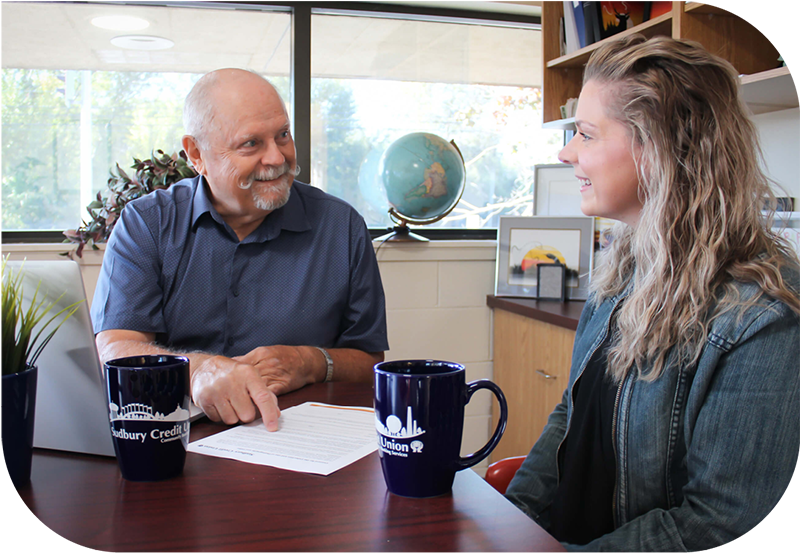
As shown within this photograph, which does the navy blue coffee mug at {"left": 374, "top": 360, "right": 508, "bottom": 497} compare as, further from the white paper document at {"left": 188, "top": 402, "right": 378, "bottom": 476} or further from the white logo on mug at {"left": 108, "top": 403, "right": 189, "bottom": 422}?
the white logo on mug at {"left": 108, "top": 403, "right": 189, "bottom": 422}

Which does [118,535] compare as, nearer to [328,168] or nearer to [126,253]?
[126,253]

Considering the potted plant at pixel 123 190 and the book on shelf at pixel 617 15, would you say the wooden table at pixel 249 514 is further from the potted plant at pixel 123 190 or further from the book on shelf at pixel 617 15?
the book on shelf at pixel 617 15

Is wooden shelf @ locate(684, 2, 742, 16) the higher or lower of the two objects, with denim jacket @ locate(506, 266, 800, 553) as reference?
higher

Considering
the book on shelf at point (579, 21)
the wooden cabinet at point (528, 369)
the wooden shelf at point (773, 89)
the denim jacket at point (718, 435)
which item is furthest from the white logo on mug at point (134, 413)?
the book on shelf at point (579, 21)

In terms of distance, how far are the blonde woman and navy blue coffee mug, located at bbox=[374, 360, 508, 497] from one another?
297 millimetres

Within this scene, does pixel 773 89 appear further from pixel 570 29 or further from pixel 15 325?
pixel 15 325

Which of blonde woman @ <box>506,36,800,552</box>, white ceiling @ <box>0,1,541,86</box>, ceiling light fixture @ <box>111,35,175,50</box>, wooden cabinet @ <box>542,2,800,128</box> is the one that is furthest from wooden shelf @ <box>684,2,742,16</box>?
Result: ceiling light fixture @ <box>111,35,175,50</box>

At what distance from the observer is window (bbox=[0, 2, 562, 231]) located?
7.76ft

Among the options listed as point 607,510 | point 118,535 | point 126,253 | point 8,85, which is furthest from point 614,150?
point 8,85

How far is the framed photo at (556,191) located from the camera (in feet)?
8.53

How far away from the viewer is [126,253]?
4.71 feet

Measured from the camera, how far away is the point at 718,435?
30.0 inches

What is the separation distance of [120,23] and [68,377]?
212 centimetres

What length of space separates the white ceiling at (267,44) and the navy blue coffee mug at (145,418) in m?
2.13
